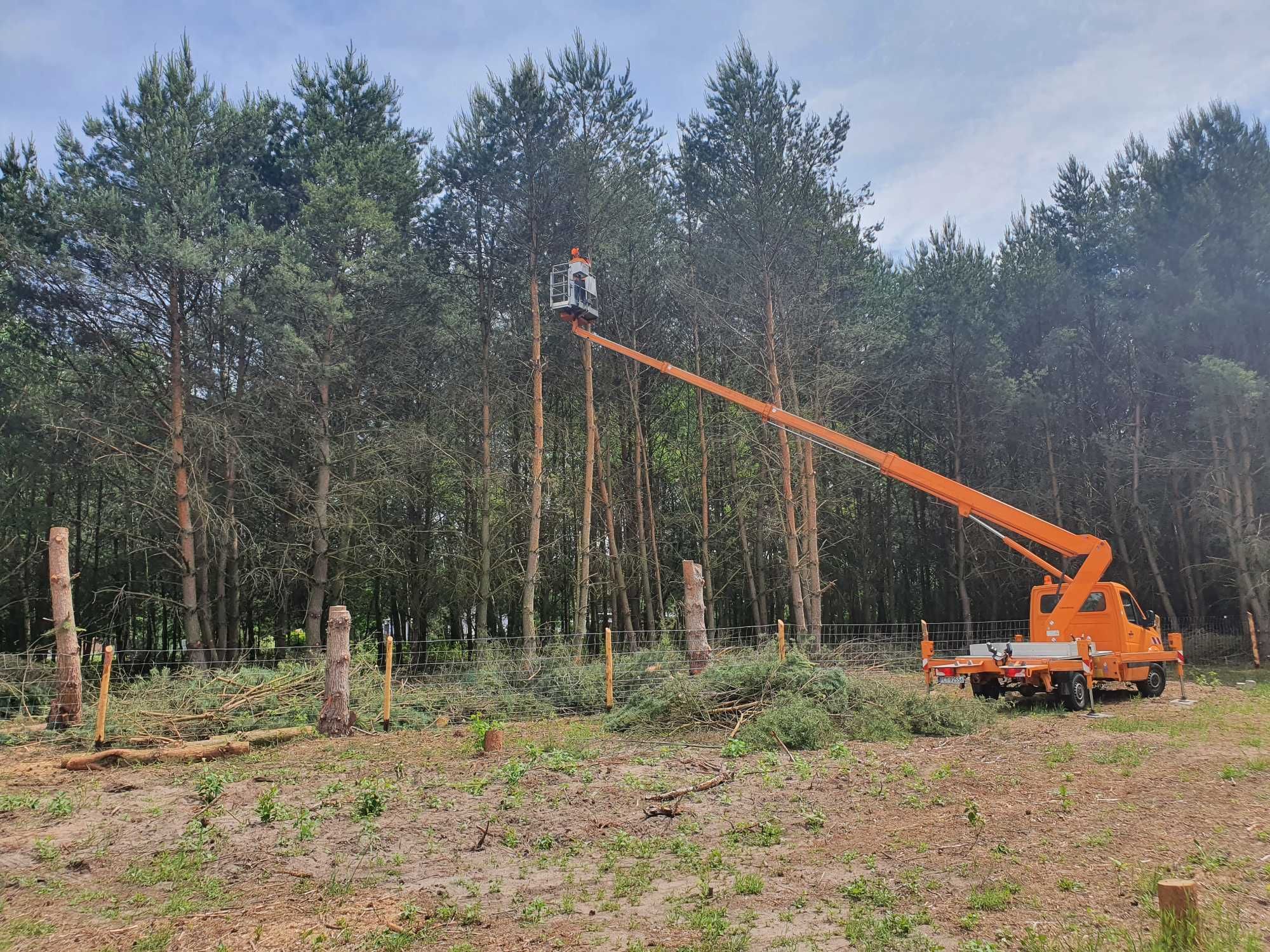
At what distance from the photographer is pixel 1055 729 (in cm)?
1050

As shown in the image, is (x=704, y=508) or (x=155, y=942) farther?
(x=704, y=508)

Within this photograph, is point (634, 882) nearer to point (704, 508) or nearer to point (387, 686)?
point (387, 686)

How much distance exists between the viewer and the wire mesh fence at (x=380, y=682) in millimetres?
11352

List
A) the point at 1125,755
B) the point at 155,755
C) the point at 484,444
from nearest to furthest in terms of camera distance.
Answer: the point at 1125,755
the point at 155,755
the point at 484,444

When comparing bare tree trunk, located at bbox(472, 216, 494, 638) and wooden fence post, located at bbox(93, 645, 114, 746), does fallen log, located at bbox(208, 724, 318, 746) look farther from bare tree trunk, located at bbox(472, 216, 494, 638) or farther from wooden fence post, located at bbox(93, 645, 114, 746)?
bare tree trunk, located at bbox(472, 216, 494, 638)

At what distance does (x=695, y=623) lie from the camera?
14031 millimetres

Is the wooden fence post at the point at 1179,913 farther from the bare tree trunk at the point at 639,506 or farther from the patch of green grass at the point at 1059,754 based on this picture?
the bare tree trunk at the point at 639,506

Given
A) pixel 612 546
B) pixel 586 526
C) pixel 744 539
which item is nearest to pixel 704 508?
pixel 744 539

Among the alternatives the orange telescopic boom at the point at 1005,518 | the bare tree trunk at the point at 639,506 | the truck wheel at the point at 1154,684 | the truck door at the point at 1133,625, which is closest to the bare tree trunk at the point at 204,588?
the orange telescopic boom at the point at 1005,518

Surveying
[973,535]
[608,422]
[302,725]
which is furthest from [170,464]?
[973,535]

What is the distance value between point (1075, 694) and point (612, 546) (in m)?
13.0

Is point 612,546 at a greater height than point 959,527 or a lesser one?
lesser

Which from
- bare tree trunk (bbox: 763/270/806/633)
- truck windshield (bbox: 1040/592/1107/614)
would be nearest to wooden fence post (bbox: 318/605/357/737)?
bare tree trunk (bbox: 763/270/806/633)

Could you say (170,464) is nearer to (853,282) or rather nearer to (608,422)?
(608,422)
